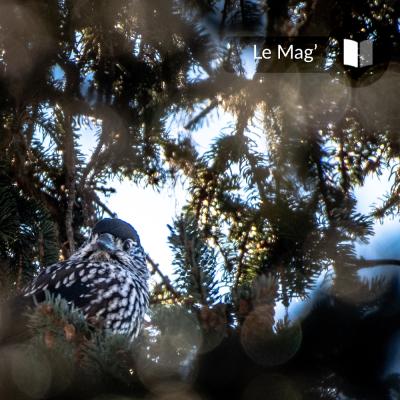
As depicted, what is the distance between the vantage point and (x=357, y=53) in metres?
2.71

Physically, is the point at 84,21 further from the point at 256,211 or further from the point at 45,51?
the point at 256,211

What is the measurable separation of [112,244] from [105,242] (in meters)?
0.06

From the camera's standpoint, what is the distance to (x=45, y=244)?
9.58 feet

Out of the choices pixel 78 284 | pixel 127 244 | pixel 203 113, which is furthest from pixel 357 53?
pixel 78 284

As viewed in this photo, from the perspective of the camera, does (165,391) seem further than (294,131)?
No

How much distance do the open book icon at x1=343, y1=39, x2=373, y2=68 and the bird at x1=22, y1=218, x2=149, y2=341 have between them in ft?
3.61

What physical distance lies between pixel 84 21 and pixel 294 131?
871 mm

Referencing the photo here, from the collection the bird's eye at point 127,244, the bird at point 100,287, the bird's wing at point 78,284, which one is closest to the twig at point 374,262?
the bird at point 100,287

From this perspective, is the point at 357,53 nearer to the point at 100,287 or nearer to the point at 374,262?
the point at 374,262

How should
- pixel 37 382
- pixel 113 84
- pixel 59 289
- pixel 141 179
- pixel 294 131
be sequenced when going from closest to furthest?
pixel 37 382, pixel 59 289, pixel 294 131, pixel 113 84, pixel 141 179

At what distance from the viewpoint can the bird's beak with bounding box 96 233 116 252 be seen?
9.31 feet

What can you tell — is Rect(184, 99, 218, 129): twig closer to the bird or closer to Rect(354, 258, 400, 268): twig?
the bird

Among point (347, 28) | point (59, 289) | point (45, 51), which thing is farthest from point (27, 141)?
point (347, 28)

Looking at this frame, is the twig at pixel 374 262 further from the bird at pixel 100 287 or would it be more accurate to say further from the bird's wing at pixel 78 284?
the bird's wing at pixel 78 284
